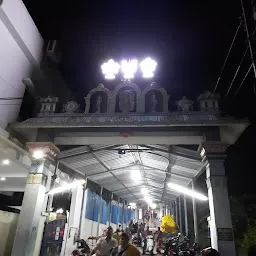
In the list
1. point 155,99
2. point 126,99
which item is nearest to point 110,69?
point 126,99

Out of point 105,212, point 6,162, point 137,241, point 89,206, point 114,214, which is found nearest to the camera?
point 6,162

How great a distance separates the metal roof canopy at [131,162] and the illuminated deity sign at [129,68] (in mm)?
3857

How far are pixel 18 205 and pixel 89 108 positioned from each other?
12.2 meters

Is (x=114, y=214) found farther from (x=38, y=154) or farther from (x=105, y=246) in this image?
(x=38, y=154)

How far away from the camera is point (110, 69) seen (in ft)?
41.0

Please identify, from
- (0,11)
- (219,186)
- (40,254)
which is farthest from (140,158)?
(0,11)

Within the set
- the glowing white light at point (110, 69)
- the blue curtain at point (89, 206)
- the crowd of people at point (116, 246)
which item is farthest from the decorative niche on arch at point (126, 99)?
the blue curtain at point (89, 206)

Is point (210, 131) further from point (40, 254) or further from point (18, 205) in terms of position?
point (18, 205)

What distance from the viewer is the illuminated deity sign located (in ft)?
40.1

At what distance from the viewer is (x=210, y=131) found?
8.76m

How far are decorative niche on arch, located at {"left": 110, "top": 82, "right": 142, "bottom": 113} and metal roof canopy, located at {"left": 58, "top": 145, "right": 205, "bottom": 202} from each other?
210cm

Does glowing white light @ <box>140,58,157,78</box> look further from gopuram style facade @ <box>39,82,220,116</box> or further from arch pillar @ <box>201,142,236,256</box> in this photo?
arch pillar @ <box>201,142,236,256</box>

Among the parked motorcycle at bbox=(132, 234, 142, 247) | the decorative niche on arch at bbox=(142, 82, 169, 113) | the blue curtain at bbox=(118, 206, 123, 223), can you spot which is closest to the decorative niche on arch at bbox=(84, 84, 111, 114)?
the decorative niche on arch at bbox=(142, 82, 169, 113)

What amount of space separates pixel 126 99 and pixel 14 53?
17.5 ft
